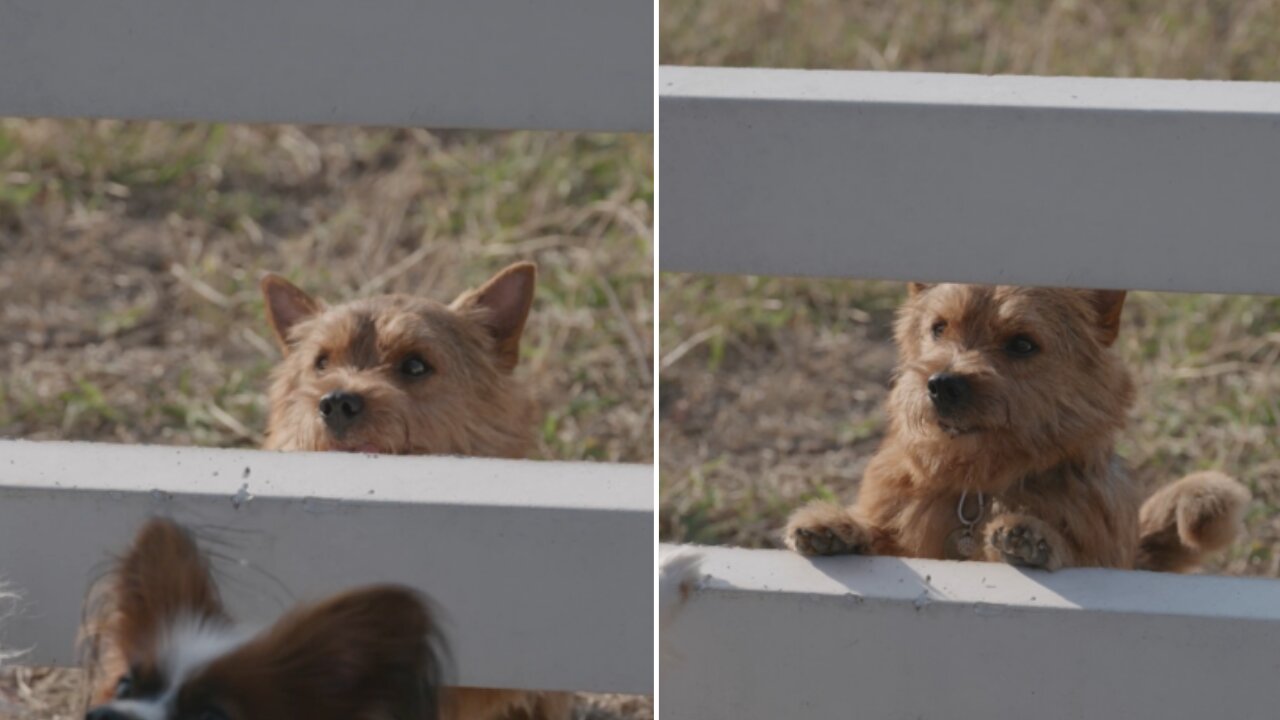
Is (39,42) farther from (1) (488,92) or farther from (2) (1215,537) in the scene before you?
(2) (1215,537)

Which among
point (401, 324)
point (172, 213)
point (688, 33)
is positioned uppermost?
point (688, 33)

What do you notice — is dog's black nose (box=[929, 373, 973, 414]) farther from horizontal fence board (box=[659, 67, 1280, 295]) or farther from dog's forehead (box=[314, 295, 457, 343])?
dog's forehead (box=[314, 295, 457, 343])

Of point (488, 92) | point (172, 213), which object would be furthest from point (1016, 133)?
point (172, 213)

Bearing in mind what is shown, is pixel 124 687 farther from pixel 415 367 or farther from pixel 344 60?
pixel 415 367

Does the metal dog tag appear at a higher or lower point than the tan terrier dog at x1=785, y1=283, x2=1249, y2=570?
lower

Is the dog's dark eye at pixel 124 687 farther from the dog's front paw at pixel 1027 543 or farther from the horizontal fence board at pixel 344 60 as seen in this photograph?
the dog's front paw at pixel 1027 543

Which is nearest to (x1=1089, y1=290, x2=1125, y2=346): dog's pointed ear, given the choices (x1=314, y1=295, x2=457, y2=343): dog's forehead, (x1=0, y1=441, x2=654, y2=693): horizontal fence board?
(x1=0, y1=441, x2=654, y2=693): horizontal fence board
